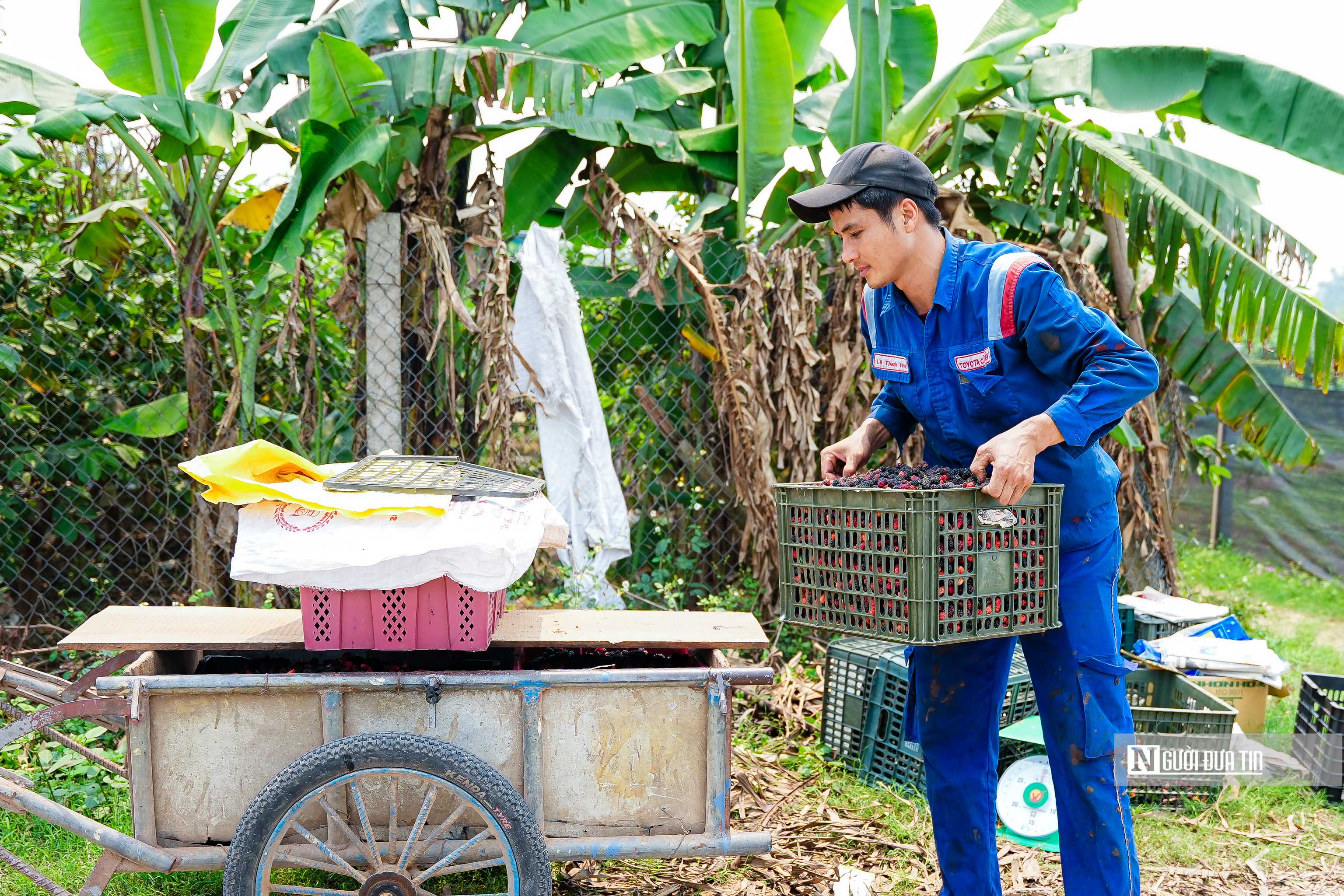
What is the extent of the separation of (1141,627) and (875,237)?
11.7 ft

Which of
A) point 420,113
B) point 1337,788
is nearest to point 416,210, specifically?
point 420,113

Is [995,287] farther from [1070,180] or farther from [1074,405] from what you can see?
[1070,180]

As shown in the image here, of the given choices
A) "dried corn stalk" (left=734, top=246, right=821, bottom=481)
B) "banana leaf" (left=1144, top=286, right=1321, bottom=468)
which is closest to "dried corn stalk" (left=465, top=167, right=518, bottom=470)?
"dried corn stalk" (left=734, top=246, right=821, bottom=481)

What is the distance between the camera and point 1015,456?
90.1 inches

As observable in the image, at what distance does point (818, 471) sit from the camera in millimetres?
5523

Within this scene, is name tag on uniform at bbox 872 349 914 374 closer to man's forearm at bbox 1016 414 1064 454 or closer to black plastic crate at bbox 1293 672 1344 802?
man's forearm at bbox 1016 414 1064 454

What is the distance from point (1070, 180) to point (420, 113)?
11.9 ft

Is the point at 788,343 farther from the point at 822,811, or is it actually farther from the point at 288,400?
the point at 288,400

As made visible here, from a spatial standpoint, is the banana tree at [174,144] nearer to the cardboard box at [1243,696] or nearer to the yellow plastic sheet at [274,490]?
the yellow plastic sheet at [274,490]

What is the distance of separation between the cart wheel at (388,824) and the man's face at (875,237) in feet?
5.35

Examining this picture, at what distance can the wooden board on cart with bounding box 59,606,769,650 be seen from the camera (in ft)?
8.98

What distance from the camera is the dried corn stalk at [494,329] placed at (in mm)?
4859

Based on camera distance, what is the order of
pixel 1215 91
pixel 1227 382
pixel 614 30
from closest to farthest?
pixel 614 30, pixel 1215 91, pixel 1227 382

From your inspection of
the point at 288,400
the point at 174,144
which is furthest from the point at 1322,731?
the point at 174,144
